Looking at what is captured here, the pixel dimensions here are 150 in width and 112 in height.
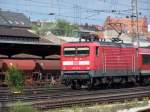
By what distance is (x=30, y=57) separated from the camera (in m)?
40.7

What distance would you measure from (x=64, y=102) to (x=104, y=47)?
10.7 meters

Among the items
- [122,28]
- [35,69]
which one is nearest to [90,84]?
[35,69]

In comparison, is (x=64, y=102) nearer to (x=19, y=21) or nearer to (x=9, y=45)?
(x=9, y=45)

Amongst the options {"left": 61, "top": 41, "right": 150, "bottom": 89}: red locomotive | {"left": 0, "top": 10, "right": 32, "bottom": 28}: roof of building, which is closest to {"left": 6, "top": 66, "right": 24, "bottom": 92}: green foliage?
{"left": 61, "top": 41, "right": 150, "bottom": 89}: red locomotive

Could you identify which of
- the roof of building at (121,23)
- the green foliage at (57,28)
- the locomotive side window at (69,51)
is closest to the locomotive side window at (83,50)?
the locomotive side window at (69,51)

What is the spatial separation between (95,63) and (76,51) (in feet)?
4.94

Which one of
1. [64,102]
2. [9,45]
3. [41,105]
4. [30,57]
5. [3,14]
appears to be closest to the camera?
[41,105]

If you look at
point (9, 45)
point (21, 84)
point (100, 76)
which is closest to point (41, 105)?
point (21, 84)

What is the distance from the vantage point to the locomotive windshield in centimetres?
2974

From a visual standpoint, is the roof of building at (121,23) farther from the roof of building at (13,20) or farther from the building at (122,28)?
the roof of building at (13,20)

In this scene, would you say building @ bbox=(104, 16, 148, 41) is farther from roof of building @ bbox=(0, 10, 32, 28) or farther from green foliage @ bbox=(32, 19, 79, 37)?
roof of building @ bbox=(0, 10, 32, 28)

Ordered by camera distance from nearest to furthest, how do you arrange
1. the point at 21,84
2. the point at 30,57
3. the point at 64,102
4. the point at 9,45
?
the point at 64,102 < the point at 21,84 < the point at 9,45 < the point at 30,57

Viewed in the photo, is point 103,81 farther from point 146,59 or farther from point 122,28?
point 122,28

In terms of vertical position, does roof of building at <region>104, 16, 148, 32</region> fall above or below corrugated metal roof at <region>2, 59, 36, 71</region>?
above
